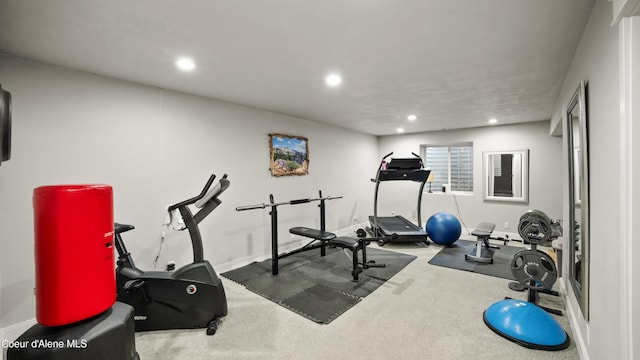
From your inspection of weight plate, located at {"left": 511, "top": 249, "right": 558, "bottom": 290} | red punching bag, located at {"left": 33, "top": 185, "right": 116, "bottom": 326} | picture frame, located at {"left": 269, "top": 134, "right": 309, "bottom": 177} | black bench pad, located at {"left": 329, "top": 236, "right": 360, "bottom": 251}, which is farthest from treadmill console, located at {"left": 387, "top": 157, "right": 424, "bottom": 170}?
red punching bag, located at {"left": 33, "top": 185, "right": 116, "bottom": 326}

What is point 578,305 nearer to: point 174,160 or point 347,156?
point 174,160

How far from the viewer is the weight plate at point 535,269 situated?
105 inches

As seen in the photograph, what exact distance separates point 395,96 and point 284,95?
145 centimetres

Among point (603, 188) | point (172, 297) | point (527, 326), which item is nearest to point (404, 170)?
point (527, 326)

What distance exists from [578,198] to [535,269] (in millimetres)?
877

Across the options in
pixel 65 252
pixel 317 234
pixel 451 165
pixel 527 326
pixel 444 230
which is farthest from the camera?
pixel 451 165

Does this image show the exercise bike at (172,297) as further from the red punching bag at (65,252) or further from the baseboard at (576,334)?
the baseboard at (576,334)

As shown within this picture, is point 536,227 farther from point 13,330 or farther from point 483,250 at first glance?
point 13,330

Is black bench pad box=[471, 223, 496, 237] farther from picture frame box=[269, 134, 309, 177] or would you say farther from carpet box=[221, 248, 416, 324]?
picture frame box=[269, 134, 309, 177]

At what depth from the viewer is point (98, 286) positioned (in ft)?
4.83

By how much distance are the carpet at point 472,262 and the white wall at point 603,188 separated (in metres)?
1.90

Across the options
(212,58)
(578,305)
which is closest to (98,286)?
(212,58)

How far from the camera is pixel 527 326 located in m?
2.23

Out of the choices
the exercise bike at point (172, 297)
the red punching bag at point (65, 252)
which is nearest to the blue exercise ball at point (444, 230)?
the exercise bike at point (172, 297)
